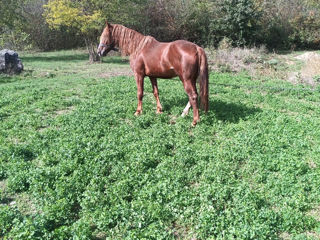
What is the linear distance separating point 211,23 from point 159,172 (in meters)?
26.0

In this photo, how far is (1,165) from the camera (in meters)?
5.32

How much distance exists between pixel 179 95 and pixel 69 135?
16.4 ft

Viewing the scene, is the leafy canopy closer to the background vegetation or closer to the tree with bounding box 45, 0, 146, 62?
the tree with bounding box 45, 0, 146, 62

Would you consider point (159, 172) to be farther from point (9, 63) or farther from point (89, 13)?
point (89, 13)

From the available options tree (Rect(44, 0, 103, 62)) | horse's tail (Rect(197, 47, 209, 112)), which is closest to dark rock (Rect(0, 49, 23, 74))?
tree (Rect(44, 0, 103, 62))

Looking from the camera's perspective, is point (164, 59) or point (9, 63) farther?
point (9, 63)

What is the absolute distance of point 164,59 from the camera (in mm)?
7480

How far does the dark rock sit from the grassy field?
829cm

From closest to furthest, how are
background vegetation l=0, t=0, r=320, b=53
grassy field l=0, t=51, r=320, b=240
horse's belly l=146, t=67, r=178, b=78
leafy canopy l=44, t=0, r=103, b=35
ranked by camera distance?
grassy field l=0, t=51, r=320, b=240
horse's belly l=146, t=67, r=178, b=78
leafy canopy l=44, t=0, r=103, b=35
background vegetation l=0, t=0, r=320, b=53

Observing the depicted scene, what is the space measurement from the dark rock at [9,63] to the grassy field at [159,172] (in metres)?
8.29

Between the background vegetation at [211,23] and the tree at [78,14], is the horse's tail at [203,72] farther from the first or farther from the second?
the background vegetation at [211,23]

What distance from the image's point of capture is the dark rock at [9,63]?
15896mm

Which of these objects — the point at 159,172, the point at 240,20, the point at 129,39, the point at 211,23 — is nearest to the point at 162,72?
the point at 129,39

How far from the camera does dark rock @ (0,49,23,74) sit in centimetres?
1590
